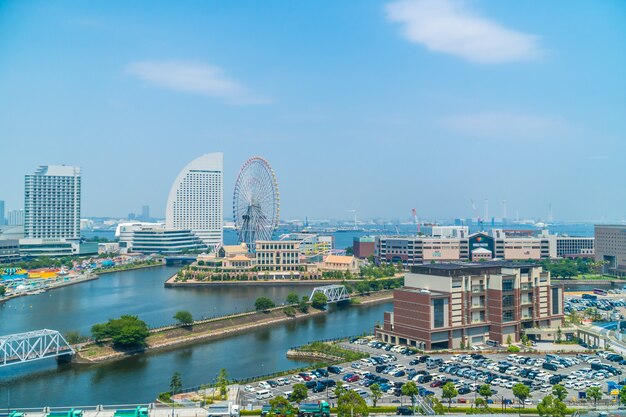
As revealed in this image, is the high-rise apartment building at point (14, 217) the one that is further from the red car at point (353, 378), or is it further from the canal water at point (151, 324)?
the red car at point (353, 378)

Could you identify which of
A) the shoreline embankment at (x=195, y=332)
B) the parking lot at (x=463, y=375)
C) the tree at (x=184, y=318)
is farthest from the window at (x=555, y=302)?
the tree at (x=184, y=318)

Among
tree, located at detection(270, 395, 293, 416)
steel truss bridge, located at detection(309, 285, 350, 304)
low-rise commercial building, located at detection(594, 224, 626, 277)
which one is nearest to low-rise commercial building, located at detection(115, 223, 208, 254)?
steel truss bridge, located at detection(309, 285, 350, 304)

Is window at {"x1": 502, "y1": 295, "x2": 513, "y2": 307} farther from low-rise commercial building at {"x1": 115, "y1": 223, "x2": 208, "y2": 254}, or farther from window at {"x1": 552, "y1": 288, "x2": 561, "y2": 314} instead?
low-rise commercial building at {"x1": 115, "y1": 223, "x2": 208, "y2": 254}

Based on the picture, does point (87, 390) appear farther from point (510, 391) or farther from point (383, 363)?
point (510, 391)

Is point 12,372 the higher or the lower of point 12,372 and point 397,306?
the lower

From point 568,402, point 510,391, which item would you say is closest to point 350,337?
point 510,391
